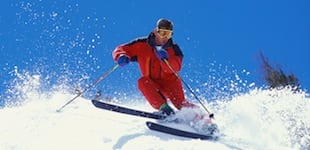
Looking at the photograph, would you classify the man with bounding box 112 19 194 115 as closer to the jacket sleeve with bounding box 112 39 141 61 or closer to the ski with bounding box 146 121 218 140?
the jacket sleeve with bounding box 112 39 141 61

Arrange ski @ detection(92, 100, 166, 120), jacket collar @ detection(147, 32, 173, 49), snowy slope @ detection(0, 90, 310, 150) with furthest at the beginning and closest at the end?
1. jacket collar @ detection(147, 32, 173, 49)
2. ski @ detection(92, 100, 166, 120)
3. snowy slope @ detection(0, 90, 310, 150)

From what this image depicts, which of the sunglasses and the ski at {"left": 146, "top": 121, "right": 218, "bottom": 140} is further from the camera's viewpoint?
the sunglasses

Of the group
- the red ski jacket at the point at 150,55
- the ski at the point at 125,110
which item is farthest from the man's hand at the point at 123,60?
the ski at the point at 125,110

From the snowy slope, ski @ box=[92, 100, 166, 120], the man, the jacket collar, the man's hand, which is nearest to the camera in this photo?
the snowy slope

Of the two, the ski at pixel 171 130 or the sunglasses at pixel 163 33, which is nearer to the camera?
the ski at pixel 171 130

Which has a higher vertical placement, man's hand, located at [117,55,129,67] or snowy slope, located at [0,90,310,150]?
man's hand, located at [117,55,129,67]

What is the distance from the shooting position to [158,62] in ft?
22.8

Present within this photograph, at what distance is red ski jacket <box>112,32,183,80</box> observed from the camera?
22.9ft

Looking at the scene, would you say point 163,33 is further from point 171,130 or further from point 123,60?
point 171,130

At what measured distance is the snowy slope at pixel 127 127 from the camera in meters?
5.15

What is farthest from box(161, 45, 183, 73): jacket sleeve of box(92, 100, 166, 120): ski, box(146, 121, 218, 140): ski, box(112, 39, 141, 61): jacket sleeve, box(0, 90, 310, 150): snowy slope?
box(146, 121, 218, 140): ski

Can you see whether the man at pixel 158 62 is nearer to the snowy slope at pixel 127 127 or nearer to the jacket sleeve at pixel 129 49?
the jacket sleeve at pixel 129 49

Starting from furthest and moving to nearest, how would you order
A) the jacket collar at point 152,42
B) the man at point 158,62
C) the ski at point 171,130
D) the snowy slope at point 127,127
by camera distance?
the jacket collar at point 152,42, the man at point 158,62, the ski at point 171,130, the snowy slope at point 127,127

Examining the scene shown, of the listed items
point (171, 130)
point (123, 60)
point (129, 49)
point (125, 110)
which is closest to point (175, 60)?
point (129, 49)
